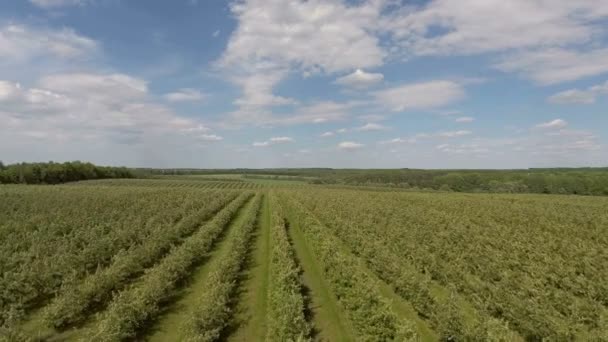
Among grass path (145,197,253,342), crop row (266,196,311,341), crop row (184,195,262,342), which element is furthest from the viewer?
grass path (145,197,253,342)

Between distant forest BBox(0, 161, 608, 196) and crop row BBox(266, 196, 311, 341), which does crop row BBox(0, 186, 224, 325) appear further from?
distant forest BBox(0, 161, 608, 196)

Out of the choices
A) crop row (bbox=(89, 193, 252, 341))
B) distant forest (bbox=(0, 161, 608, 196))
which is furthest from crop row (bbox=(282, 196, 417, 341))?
distant forest (bbox=(0, 161, 608, 196))

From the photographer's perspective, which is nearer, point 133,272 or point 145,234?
point 133,272

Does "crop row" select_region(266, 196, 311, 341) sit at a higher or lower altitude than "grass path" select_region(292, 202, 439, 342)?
higher

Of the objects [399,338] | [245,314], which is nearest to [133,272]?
[245,314]

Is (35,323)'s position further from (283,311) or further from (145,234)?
(145,234)

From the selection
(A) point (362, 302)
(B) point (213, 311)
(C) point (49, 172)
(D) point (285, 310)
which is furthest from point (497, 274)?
(C) point (49, 172)

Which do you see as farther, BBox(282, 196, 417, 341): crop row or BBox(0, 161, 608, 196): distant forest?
BBox(0, 161, 608, 196): distant forest

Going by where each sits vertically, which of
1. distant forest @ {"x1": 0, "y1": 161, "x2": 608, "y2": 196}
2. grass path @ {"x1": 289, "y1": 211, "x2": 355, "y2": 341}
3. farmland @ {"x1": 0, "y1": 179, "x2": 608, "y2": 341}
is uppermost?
distant forest @ {"x1": 0, "y1": 161, "x2": 608, "y2": 196}
